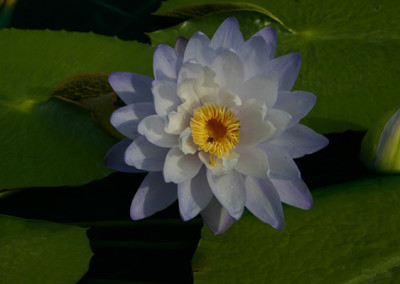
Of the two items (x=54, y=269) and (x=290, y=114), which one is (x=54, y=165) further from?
(x=290, y=114)

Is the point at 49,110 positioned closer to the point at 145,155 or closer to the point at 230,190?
the point at 145,155

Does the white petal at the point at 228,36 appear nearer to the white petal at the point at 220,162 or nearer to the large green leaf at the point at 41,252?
the white petal at the point at 220,162

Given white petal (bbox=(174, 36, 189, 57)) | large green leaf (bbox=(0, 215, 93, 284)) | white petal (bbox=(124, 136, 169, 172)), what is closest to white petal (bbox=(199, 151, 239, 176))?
white petal (bbox=(124, 136, 169, 172))

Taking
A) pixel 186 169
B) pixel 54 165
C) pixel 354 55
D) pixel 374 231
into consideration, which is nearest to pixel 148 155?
pixel 186 169

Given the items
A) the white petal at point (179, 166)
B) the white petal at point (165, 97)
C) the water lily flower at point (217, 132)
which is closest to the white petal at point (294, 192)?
the water lily flower at point (217, 132)

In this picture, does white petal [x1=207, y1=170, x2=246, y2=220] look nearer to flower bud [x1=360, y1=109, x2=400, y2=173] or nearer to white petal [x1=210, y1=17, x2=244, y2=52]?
white petal [x1=210, y1=17, x2=244, y2=52]

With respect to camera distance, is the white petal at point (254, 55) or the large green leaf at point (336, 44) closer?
the white petal at point (254, 55)

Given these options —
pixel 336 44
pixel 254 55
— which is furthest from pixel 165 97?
pixel 336 44
